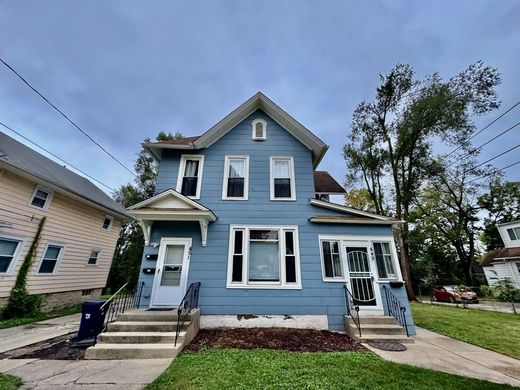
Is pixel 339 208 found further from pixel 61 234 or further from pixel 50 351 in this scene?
pixel 61 234

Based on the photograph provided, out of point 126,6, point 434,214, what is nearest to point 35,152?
point 126,6

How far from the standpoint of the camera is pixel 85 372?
140 inches

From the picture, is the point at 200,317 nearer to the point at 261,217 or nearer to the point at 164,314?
the point at 164,314

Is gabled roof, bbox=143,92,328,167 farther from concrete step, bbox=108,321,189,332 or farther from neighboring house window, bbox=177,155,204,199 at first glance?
concrete step, bbox=108,321,189,332

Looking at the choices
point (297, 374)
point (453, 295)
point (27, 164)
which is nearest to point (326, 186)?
point (297, 374)

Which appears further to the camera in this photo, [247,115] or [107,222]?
[107,222]

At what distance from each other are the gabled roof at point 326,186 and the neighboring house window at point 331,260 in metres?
3.17

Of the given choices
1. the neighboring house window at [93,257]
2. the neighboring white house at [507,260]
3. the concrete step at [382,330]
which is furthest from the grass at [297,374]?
the neighboring white house at [507,260]

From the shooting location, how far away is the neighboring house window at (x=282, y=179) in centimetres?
764

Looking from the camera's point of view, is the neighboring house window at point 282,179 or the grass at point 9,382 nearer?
the grass at point 9,382

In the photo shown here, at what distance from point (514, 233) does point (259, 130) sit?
26617 millimetres

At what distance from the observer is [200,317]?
241 inches

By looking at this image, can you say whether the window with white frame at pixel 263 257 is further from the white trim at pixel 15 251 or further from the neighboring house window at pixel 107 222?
the neighboring house window at pixel 107 222

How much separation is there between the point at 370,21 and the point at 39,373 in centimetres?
1568
